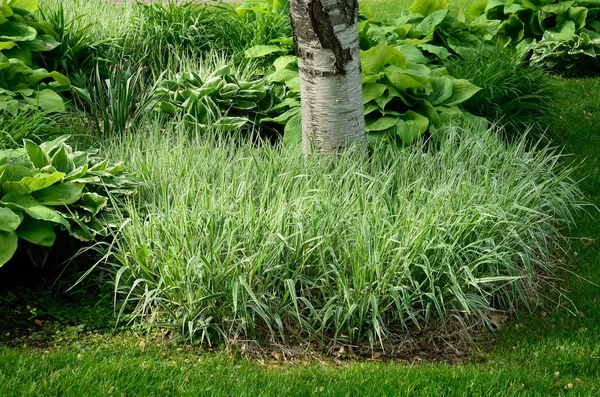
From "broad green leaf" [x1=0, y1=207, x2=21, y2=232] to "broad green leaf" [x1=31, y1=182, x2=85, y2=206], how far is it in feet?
0.93

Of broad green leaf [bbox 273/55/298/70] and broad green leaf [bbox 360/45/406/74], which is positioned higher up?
broad green leaf [bbox 360/45/406/74]

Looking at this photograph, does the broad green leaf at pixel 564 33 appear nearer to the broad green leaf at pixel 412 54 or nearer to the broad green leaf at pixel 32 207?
the broad green leaf at pixel 412 54

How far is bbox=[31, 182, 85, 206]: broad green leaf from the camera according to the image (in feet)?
14.2

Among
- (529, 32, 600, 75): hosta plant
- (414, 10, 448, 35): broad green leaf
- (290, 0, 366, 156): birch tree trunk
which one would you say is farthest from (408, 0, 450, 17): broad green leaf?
(290, 0, 366, 156): birch tree trunk

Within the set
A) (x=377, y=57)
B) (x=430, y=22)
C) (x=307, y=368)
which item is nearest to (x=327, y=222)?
(x=307, y=368)

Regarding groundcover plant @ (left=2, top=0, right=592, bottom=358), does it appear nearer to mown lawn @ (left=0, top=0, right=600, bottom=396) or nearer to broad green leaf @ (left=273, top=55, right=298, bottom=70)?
mown lawn @ (left=0, top=0, right=600, bottom=396)

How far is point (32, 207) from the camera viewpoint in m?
4.18

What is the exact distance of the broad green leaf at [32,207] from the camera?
4.12 m

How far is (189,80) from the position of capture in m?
6.30

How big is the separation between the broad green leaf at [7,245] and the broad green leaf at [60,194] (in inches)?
11.7

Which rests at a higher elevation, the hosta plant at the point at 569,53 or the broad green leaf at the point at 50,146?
the broad green leaf at the point at 50,146

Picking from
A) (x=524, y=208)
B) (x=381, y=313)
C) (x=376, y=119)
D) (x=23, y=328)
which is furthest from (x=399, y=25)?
(x=23, y=328)

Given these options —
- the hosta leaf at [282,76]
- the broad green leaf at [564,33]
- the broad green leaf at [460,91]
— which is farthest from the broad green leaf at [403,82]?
the broad green leaf at [564,33]

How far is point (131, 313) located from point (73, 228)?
52 centimetres
